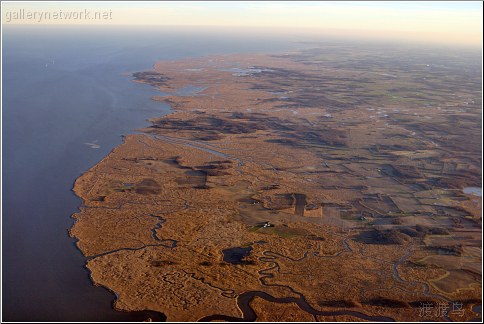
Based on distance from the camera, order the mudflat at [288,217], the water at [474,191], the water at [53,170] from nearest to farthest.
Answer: the water at [53,170] → the mudflat at [288,217] → the water at [474,191]

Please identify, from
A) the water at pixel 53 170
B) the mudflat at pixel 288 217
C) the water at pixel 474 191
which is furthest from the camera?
the water at pixel 474 191

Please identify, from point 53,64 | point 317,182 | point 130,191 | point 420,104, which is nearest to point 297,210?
point 317,182

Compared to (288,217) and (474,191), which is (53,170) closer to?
(288,217)

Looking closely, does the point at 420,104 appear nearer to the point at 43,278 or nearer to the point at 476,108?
the point at 476,108

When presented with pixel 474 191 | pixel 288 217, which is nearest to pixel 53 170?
pixel 288 217

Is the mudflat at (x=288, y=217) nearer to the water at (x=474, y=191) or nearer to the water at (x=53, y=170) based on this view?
the water at (x=474, y=191)

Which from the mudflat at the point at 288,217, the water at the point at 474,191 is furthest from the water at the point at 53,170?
the water at the point at 474,191
